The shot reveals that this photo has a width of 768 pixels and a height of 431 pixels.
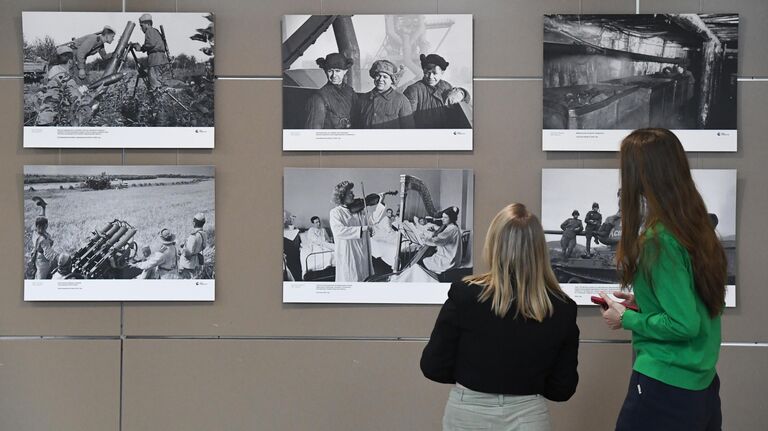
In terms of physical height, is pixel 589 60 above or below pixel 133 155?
above

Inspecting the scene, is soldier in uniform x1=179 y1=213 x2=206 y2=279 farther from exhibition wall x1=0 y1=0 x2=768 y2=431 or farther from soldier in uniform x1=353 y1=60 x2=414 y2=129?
soldier in uniform x1=353 y1=60 x2=414 y2=129

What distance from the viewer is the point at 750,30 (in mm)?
4215

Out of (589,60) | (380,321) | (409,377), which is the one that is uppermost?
(589,60)

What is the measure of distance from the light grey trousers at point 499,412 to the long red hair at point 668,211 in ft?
1.90

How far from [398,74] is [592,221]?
1.35 metres

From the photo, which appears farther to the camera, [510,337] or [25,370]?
[25,370]

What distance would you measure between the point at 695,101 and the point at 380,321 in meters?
2.11

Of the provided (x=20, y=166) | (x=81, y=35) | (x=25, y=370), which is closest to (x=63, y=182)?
(x=20, y=166)

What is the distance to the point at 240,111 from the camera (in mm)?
4262

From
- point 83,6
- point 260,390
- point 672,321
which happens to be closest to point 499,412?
point 672,321

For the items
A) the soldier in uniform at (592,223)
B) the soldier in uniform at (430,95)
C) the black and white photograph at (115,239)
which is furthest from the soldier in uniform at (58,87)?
the soldier in uniform at (592,223)

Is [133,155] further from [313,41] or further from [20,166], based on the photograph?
[313,41]

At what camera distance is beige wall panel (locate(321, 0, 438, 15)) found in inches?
167

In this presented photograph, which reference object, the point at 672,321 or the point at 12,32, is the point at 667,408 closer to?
the point at 672,321
